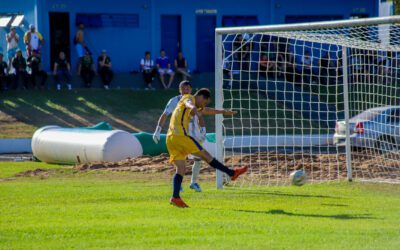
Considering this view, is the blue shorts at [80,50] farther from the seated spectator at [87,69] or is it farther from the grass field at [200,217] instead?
the grass field at [200,217]

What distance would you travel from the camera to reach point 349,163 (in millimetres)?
18109

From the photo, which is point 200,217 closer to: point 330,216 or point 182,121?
point 330,216

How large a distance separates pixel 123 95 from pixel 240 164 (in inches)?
641

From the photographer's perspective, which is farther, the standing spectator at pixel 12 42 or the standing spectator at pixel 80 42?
the standing spectator at pixel 80 42

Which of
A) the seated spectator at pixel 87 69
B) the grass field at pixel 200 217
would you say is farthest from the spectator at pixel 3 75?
the grass field at pixel 200 217

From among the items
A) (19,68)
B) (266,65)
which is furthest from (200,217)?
(19,68)

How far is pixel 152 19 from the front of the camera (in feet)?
131

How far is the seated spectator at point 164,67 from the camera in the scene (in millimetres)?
37469

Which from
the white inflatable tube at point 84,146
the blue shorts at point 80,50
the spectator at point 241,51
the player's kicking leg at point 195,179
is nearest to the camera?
the player's kicking leg at point 195,179

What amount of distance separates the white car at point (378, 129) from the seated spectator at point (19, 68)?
51.9ft

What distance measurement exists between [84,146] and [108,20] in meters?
16.8

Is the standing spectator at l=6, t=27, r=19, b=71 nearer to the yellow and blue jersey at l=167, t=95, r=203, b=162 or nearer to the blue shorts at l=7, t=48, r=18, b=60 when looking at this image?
the blue shorts at l=7, t=48, r=18, b=60

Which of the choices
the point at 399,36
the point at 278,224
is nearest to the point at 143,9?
the point at 399,36

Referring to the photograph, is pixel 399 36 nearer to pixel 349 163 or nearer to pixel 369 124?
pixel 349 163
